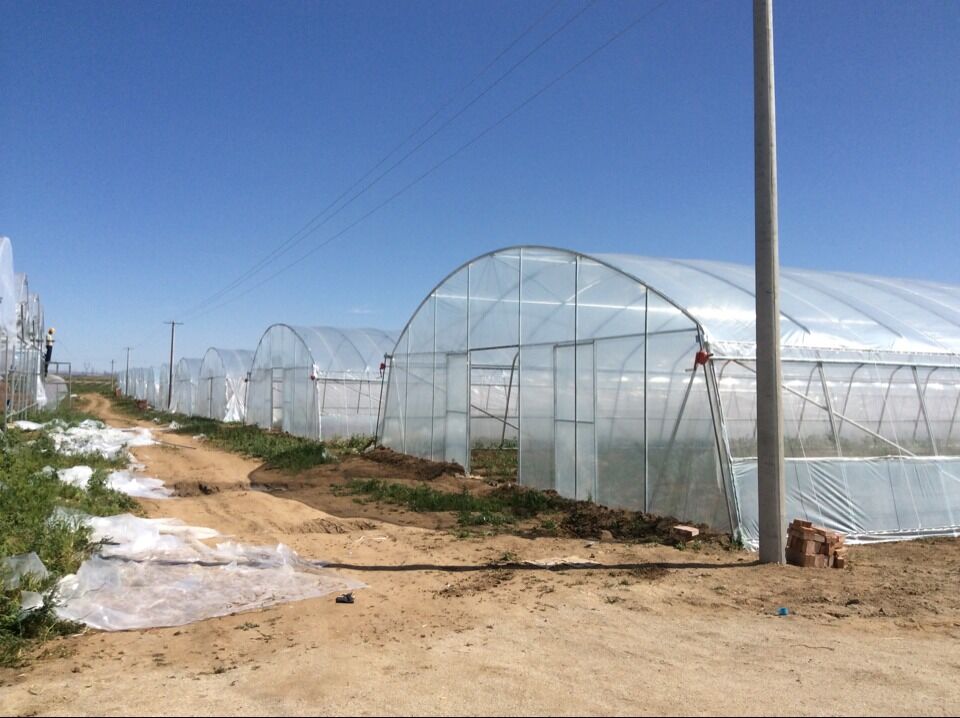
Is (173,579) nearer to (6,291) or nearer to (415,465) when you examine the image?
(415,465)

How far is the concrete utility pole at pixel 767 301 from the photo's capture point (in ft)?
27.6

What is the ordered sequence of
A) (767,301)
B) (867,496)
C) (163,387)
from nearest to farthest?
(767,301)
(867,496)
(163,387)

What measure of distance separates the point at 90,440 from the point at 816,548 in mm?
19226

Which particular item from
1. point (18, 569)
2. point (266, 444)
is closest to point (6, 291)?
point (266, 444)

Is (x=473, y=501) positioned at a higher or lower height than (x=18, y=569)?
lower

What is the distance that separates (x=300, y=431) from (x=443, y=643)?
21422mm

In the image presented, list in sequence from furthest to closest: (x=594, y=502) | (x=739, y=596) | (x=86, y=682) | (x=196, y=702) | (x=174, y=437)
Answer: (x=174, y=437) < (x=594, y=502) < (x=739, y=596) < (x=86, y=682) < (x=196, y=702)

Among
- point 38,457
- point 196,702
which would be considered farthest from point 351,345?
point 196,702

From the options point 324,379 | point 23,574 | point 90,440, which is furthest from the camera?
point 324,379

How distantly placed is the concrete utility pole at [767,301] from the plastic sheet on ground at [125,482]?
10.3 m

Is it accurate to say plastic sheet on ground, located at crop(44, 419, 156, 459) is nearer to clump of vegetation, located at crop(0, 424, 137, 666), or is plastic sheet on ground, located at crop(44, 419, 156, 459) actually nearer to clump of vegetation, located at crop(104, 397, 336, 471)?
clump of vegetation, located at crop(0, 424, 137, 666)

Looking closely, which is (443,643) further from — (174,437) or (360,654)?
(174,437)

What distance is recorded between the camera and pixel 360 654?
5492mm

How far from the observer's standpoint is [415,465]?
17.7 meters
